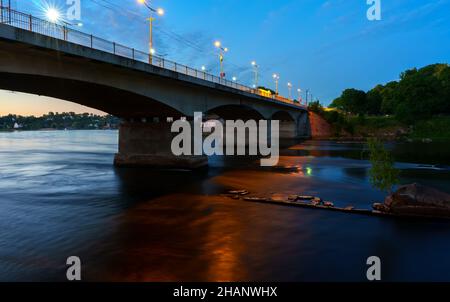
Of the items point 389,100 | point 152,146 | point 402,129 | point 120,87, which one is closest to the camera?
point 120,87

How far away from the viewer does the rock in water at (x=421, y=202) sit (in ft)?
55.1

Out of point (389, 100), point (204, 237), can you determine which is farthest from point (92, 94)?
point (389, 100)

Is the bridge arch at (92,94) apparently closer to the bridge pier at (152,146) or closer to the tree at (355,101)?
the bridge pier at (152,146)

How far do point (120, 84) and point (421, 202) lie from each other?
23577 millimetres

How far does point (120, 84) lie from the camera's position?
1126 inches

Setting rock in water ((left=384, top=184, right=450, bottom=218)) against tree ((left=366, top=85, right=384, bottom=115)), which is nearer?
rock in water ((left=384, top=184, right=450, bottom=218))

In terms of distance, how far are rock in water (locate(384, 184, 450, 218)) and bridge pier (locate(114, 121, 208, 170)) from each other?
76.0 feet

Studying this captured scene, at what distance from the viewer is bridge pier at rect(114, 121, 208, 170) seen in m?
36.7

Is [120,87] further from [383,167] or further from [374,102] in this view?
[374,102]

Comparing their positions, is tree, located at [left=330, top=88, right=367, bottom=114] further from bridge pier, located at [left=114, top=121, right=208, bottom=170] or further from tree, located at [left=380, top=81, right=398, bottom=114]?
bridge pier, located at [left=114, top=121, right=208, bottom=170]

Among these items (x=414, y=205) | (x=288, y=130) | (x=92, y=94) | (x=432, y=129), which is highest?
(x=92, y=94)

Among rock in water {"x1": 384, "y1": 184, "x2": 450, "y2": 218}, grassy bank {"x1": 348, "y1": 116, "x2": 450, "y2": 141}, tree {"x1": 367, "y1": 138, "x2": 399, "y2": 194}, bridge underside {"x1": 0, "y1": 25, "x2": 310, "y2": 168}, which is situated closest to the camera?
rock in water {"x1": 384, "y1": 184, "x2": 450, "y2": 218}

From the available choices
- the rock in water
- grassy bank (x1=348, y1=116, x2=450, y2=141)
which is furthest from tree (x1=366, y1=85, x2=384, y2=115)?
the rock in water

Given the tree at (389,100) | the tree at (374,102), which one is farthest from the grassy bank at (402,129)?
the tree at (374,102)
